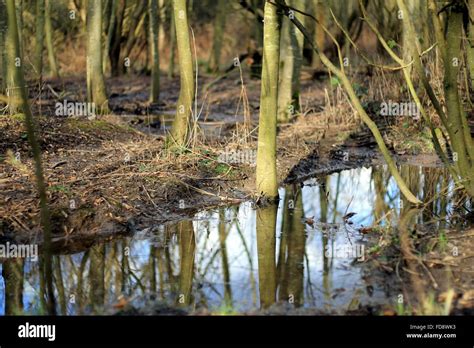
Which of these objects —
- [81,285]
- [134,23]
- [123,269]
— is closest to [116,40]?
[134,23]

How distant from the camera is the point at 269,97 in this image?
882cm

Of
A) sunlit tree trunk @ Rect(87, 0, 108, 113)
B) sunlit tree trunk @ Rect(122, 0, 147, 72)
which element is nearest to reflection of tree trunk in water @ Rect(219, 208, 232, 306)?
sunlit tree trunk @ Rect(87, 0, 108, 113)

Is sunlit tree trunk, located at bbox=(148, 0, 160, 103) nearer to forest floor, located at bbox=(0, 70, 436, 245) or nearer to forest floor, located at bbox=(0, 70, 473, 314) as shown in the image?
forest floor, located at bbox=(0, 70, 473, 314)

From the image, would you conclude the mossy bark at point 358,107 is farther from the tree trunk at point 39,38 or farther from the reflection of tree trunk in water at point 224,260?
the tree trunk at point 39,38

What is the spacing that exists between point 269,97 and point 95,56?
6.30 m

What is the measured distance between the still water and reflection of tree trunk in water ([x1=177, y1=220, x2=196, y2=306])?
0.01 m

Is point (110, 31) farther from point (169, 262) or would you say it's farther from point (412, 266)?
point (412, 266)

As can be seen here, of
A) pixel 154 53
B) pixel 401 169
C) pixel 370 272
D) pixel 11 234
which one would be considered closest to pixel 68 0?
pixel 154 53

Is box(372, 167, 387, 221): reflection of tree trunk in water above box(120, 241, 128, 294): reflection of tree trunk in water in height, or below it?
above

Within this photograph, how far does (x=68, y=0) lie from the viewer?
24844mm

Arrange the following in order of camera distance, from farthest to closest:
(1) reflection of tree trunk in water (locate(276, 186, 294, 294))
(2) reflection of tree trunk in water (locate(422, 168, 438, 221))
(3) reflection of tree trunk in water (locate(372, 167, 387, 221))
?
(3) reflection of tree trunk in water (locate(372, 167, 387, 221)) < (2) reflection of tree trunk in water (locate(422, 168, 438, 221)) < (1) reflection of tree trunk in water (locate(276, 186, 294, 294))

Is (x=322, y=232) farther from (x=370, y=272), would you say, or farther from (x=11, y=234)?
(x=11, y=234)

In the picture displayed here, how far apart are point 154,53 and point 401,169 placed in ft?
25.2

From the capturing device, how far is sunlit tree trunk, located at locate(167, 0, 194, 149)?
10445mm
